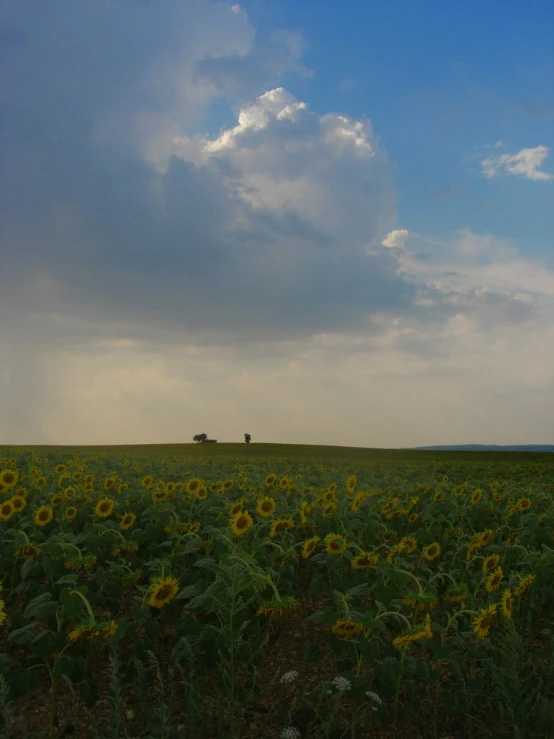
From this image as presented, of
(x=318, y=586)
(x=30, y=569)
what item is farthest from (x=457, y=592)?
(x=30, y=569)

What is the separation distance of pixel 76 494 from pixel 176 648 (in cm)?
510

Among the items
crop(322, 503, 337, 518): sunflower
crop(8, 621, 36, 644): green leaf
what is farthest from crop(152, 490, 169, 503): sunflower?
crop(8, 621, 36, 644): green leaf

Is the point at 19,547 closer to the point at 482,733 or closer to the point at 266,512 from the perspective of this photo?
the point at 266,512

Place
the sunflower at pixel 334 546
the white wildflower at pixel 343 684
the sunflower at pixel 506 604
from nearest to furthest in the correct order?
the white wildflower at pixel 343 684
the sunflower at pixel 506 604
the sunflower at pixel 334 546

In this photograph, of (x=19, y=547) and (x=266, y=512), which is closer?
(x=19, y=547)

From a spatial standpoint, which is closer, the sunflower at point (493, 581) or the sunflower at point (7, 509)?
the sunflower at point (493, 581)

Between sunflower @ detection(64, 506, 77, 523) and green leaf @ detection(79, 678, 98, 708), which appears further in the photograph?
sunflower @ detection(64, 506, 77, 523)

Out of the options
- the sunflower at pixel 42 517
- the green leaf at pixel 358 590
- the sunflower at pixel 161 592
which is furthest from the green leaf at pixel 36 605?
the sunflower at pixel 42 517

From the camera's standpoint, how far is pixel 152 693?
547 cm

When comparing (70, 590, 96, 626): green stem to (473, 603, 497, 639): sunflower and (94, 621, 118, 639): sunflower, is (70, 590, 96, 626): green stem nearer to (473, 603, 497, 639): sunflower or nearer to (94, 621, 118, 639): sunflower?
(94, 621, 118, 639): sunflower

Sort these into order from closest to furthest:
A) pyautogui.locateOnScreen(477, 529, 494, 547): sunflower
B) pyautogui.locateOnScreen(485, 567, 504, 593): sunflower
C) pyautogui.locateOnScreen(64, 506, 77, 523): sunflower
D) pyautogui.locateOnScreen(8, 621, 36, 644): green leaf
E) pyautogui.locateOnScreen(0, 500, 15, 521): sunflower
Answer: pyautogui.locateOnScreen(8, 621, 36, 644): green leaf → pyautogui.locateOnScreen(485, 567, 504, 593): sunflower → pyautogui.locateOnScreen(477, 529, 494, 547): sunflower → pyautogui.locateOnScreen(0, 500, 15, 521): sunflower → pyautogui.locateOnScreen(64, 506, 77, 523): sunflower

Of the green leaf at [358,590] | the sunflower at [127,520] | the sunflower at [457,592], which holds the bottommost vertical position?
the sunflower at [457,592]

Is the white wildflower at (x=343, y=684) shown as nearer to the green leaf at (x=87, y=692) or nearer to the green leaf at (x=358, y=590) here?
the green leaf at (x=358, y=590)

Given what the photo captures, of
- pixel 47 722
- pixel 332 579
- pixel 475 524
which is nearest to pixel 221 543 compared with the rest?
pixel 332 579
